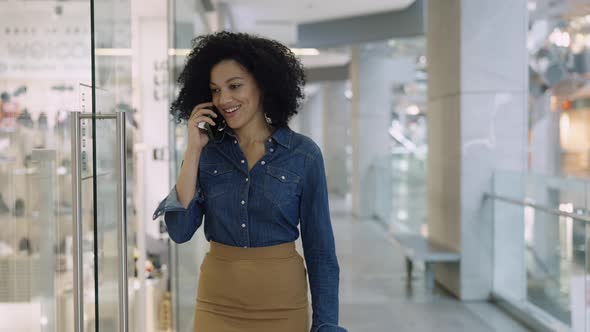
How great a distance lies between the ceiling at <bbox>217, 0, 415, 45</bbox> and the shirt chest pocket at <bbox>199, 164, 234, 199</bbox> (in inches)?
336

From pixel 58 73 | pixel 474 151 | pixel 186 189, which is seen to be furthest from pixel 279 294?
pixel 474 151

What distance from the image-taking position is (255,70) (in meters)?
2.04

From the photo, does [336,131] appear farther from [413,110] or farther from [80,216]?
[80,216]

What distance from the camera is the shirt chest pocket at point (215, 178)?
1991mm

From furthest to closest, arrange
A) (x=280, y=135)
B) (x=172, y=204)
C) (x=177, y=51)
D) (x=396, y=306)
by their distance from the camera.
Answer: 1. (x=396, y=306)
2. (x=177, y=51)
3. (x=280, y=135)
4. (x=172, y=204)

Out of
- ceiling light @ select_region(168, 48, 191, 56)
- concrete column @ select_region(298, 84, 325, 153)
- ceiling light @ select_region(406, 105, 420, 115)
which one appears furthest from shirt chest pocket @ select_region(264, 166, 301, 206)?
ceiling light @ select_region(406, 105, 420, 115)

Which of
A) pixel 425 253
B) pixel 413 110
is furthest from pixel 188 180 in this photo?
pixel 413 110

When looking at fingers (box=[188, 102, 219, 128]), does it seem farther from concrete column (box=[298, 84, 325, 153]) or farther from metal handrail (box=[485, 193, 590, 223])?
concrete column (box=[298, 84, 325, 153])

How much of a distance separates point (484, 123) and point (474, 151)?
27 cm

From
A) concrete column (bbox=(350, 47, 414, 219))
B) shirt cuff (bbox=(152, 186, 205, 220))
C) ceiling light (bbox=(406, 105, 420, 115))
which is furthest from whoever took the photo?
ceiling light (bbox=(406, 105, 420, 115))

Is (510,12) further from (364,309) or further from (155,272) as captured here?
(155,272)

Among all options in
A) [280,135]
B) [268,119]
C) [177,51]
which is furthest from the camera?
[177,51]

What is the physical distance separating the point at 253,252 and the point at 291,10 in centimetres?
980

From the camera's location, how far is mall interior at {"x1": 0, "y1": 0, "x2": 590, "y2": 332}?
1.80 metres
